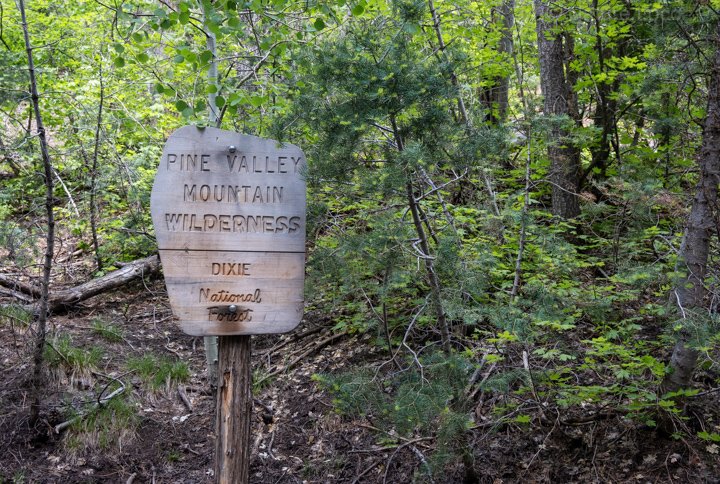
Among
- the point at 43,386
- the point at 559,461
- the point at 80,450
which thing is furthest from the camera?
the point at 43,386

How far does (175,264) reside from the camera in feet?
9.61

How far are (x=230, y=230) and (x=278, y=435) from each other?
278 centimetres

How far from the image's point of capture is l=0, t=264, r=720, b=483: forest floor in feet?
13.2

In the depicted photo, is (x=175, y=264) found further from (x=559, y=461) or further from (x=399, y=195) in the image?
(x=559, y=461)

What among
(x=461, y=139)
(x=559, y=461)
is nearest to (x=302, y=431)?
(x=559, y=461)

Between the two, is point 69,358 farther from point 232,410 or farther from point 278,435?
point 232,410

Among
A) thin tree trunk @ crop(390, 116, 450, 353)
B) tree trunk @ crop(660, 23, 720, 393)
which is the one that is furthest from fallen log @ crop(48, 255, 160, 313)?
tree trunk @ crop(660, 23, 720, 393)

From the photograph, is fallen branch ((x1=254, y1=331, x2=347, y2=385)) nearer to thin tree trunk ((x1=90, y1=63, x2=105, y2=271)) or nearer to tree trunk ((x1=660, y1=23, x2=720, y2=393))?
thin tree trunk ((x1=90, y1=63, x2=105, y2=271))

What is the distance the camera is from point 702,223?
361 centimetres

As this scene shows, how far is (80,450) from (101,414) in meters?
0.32

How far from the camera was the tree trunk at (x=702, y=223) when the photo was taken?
356 cm

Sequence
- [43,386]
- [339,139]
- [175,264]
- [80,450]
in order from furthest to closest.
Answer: [43,386], [80,450], [339,139], [175,264]

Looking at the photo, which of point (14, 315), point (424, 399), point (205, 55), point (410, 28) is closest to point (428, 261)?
point (424, 399)

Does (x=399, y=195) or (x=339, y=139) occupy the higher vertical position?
(x=339, y=139)
